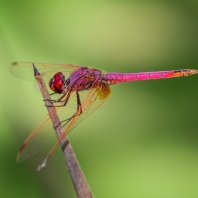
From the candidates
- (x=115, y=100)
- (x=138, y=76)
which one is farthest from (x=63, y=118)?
(x=138, y=76)

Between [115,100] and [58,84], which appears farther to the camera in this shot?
[58,84]

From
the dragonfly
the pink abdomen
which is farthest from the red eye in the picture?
the pink abdomen

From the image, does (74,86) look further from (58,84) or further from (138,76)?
(138,76)

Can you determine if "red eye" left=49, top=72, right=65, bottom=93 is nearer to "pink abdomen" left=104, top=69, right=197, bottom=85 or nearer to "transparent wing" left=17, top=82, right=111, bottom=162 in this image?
"transparent wing" left=17, top=82, right=111, bottom=162

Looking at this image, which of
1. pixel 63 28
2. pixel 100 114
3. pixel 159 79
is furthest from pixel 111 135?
pixel 63 28

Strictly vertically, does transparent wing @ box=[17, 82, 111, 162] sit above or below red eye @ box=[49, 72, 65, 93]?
below

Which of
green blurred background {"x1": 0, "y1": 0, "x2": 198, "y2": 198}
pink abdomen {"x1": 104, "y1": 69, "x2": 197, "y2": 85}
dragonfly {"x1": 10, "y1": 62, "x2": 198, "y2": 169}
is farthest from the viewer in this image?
pink abdomen {"x1": 104, "y1": 69, "x2": 197, "y2": 85}

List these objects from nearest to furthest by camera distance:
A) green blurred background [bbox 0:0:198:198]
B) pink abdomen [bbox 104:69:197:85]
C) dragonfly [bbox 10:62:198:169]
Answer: green blurred background [bbox 0:0:198:198]
dragonfly [bbox 10:62:198:169]
pink abdomen [bbox 104:69:197:85]
